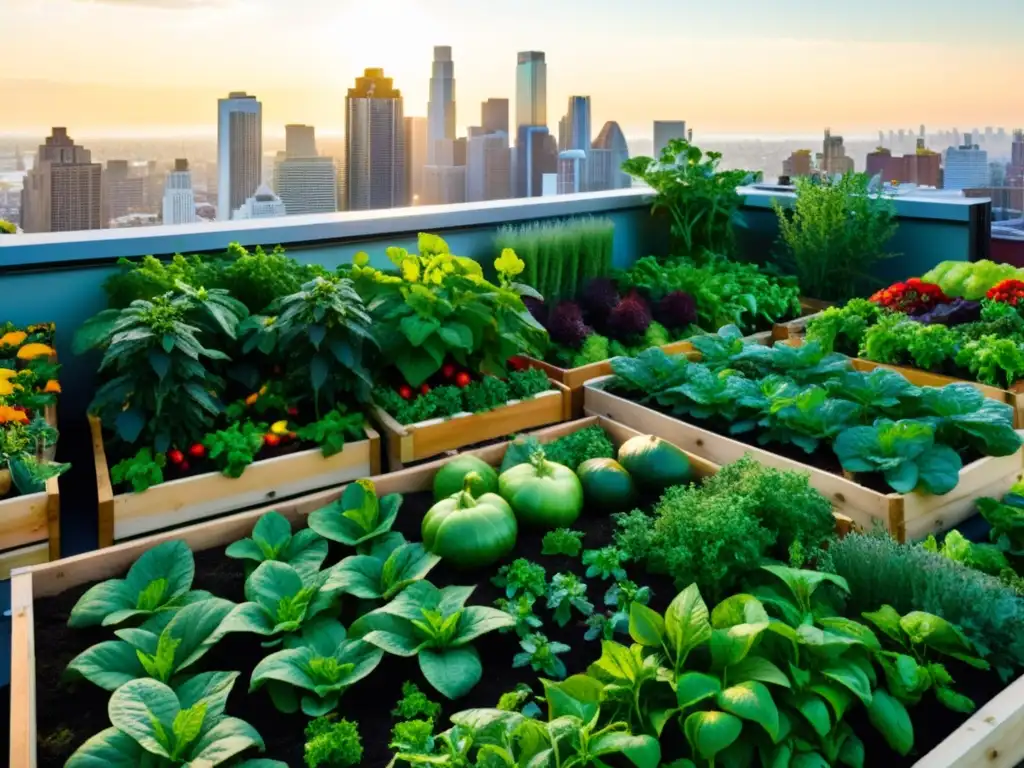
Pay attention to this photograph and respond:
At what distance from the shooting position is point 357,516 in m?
Answer: 2.13

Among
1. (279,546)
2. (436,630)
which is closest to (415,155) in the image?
(279,546)

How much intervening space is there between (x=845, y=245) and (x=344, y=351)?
2.74 m

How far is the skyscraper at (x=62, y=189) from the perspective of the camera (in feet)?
11.8

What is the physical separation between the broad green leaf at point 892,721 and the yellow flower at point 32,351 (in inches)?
98.4

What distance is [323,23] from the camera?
5.55 metres

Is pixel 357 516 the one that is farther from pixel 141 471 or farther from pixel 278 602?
pixel 141 471

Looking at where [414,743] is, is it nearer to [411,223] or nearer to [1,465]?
[1,465]

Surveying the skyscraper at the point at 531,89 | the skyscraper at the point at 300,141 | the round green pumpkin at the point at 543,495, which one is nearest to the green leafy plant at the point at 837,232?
the round green pumpkin at the point at 543,495

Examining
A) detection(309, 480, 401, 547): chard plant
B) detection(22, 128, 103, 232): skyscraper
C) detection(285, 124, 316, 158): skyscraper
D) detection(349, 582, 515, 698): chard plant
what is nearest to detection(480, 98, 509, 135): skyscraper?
detection(285, 124, 316, 158): skyscraper

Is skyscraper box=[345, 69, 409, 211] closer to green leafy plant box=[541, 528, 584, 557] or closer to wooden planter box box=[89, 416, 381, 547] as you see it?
wooden planter box box=[89, 416, 381, 547]

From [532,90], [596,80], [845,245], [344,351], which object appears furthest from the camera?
[532,90]

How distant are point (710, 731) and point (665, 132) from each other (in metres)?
4.24

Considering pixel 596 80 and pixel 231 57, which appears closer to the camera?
pixel 231 57

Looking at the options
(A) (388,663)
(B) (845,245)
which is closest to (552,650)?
(A) (388,663)
